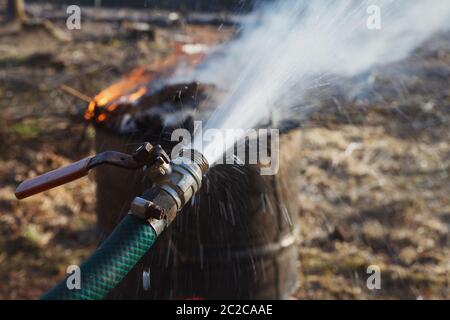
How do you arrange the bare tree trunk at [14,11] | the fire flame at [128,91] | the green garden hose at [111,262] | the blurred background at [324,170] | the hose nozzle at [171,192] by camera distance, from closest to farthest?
1. the green garden hose at [111,262]
2. the hose nozzle at [171,192]
3. the fire flame at [128,91]
4. the blurred background at [324,170]
5. the bare tree trunk at [14,11]

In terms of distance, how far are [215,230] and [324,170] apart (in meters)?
Result: 2.68

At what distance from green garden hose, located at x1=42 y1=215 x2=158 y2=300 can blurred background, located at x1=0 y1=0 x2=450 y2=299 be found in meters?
1.73

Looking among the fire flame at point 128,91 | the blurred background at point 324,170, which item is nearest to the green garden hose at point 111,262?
the fire flame at point 128,91

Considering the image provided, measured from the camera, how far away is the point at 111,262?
4.33 feet

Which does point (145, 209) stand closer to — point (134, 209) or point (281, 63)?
point (134, 209)

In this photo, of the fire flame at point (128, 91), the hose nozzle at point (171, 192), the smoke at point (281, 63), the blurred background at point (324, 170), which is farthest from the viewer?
the blurred background at point (324, 170)

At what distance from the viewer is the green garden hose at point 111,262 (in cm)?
129

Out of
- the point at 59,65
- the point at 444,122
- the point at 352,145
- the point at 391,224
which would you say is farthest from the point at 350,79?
the point at 59,65

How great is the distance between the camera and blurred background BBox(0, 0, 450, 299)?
3.86 meters

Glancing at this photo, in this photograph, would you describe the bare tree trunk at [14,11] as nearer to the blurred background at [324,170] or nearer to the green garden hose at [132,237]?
the blurred background at [324,170]

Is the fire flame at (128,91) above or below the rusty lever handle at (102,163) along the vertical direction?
above

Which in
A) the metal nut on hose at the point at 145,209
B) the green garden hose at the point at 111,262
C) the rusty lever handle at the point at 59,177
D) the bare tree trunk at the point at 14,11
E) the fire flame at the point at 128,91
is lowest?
the green garden hose at the point at 111,262

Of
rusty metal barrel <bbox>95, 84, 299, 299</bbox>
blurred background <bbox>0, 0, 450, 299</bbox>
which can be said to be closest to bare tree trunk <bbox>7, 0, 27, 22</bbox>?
blurred background <bbox>0, 0, 450, 299</bbox>

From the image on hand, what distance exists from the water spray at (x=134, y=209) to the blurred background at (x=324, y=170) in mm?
1521
